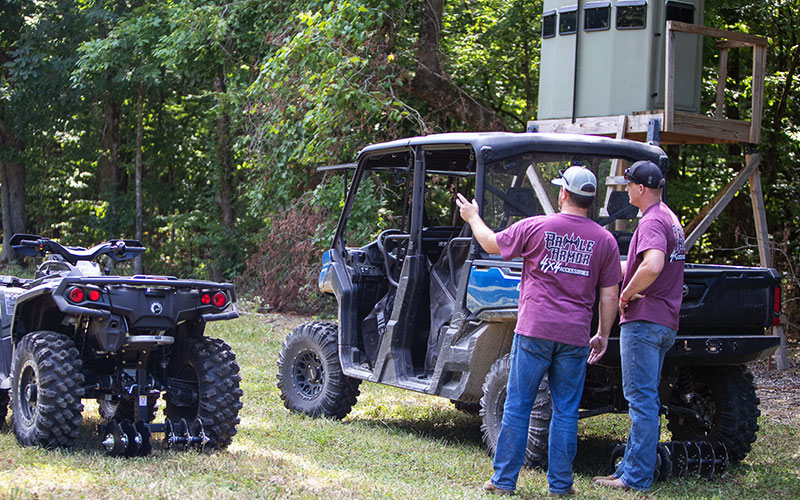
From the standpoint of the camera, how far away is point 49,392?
18.7 ft

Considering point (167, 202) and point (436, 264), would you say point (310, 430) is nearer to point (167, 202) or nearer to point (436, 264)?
point (436, 264)

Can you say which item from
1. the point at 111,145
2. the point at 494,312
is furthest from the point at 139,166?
the point at 494,312

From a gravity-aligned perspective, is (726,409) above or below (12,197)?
below

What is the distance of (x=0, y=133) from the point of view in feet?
84.0

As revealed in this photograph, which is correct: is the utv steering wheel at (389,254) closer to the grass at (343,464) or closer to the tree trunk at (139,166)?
the grass at (343,464)

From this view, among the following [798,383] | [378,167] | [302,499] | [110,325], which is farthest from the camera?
[798,383]

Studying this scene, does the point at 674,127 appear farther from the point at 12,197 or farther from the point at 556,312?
the point at 12,197

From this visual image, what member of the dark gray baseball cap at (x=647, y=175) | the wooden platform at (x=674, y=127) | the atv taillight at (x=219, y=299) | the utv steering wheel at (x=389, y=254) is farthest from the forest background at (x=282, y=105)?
the dark gray baseball cap at (x=647, y=175)

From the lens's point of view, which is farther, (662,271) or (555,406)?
(662,271)

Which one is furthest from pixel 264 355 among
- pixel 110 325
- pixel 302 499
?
pixel 302 499

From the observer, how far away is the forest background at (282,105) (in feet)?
47.6

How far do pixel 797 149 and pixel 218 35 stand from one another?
10049mm

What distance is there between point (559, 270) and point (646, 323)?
740 millimetres

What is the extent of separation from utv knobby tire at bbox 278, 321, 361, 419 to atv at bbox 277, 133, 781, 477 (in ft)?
0.05
